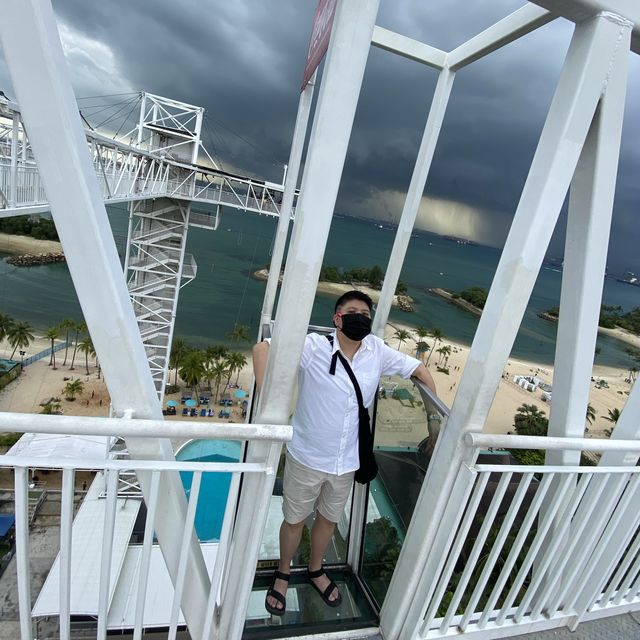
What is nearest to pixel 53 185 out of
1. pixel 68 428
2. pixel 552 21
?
pixel 68 428

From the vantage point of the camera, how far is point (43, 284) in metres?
33.5

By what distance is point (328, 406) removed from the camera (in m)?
1.57

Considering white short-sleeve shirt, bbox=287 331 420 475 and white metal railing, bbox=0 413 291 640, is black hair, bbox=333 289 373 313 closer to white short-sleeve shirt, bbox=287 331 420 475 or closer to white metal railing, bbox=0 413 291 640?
white short-sleeve shirt, bbox=287 331 420 475

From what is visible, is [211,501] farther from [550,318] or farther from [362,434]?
[550,318]

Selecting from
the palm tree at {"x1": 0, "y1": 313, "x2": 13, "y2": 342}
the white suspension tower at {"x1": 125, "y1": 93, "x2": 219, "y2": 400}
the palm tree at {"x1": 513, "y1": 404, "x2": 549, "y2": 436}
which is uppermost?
the white suspension tower at {"x1": 125, "y1": 93, "x2": 219, "y2": 400}

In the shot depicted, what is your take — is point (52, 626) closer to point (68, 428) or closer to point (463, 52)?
point (68, 428)

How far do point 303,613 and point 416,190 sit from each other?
232 centimetres

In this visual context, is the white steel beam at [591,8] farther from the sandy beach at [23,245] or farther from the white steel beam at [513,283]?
the sandy beach at [23,245]

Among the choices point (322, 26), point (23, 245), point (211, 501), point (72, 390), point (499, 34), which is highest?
point (499, 34)

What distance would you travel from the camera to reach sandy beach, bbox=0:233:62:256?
4441cm

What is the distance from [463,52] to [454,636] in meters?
2.80

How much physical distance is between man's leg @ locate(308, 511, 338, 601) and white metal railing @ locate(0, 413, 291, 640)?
65 centimetres

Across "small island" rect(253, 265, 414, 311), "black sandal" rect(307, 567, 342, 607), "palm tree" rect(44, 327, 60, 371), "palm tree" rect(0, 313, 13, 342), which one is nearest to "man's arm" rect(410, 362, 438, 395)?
"black sandal" rect(307, 567, 342, 607)

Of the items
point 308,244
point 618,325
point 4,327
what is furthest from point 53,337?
point 618,325
